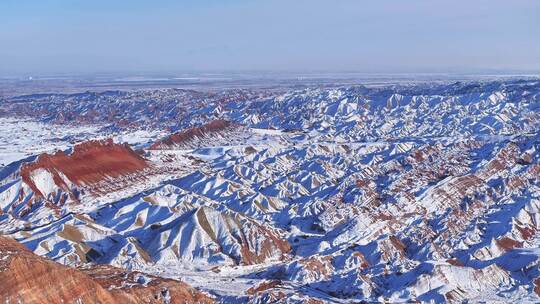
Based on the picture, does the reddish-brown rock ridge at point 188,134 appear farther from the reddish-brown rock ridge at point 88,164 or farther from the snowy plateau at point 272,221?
the reddish-brown rock ridge at point 88,164

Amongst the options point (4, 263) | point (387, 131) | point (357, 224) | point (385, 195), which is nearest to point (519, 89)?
point (387, 131)

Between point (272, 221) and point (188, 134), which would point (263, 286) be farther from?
point (188, 134)

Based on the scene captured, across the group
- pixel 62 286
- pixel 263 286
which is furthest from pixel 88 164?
pixel 62 286

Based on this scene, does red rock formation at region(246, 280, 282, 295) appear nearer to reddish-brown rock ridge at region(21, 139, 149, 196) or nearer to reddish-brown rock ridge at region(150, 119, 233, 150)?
reddish-brown rock ridge at region(21, 139, 149, 196)

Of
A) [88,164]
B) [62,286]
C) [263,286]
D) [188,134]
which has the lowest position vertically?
[263,286]

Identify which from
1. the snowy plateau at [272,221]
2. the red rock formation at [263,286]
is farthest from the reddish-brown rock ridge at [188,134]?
the red rock formation at [263,286]

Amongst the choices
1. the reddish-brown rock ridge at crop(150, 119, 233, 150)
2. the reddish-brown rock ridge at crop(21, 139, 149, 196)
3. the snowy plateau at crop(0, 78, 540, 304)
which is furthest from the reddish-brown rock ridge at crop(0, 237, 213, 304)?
the reddish-brown rock ridge at crop(150, 119, 233, 150)

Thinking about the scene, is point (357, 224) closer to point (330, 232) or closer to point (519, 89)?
point (330, 232)
